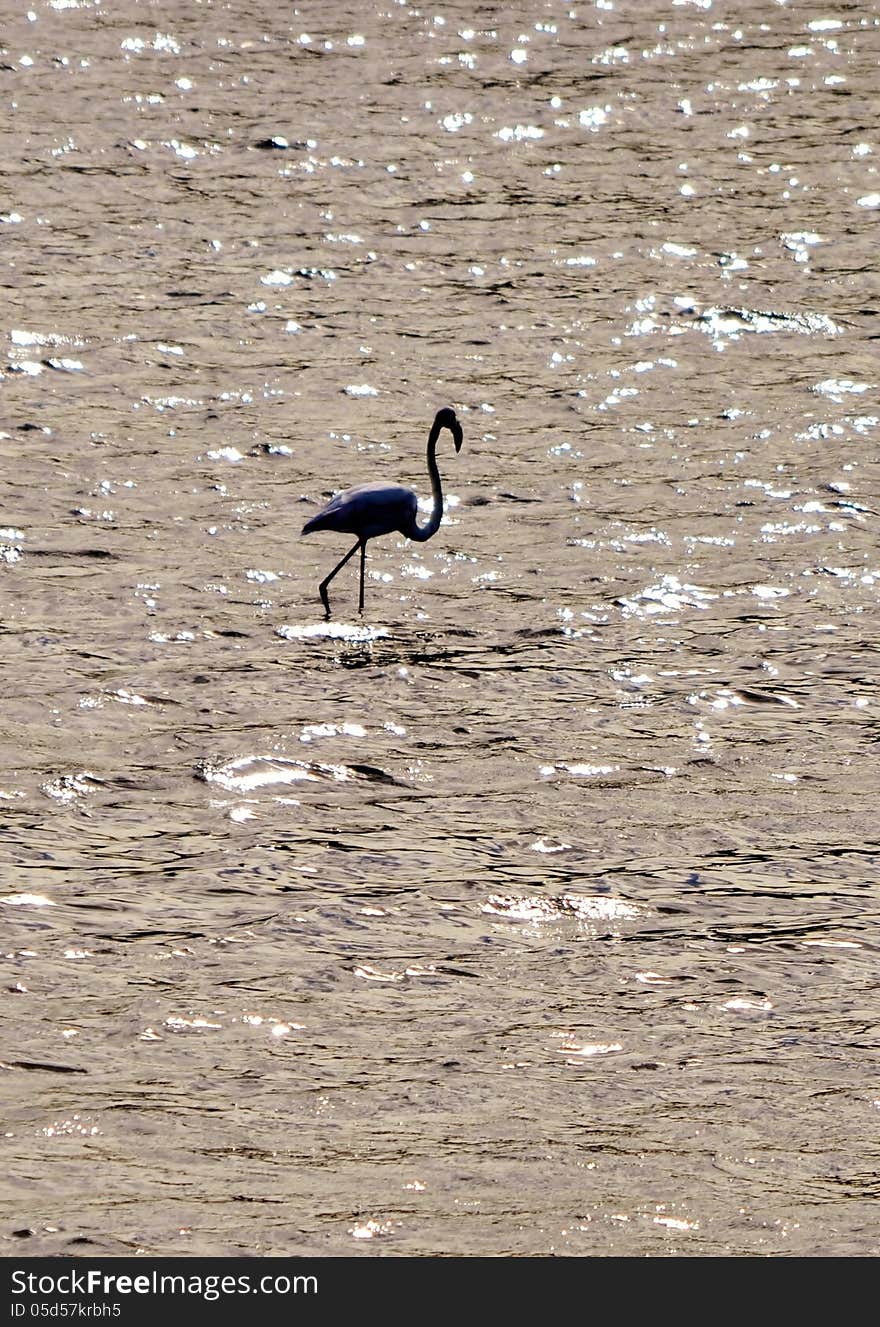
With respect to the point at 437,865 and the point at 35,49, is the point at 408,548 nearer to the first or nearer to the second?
the point at 437,865

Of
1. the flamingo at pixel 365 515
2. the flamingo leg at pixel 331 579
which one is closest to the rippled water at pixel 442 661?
the flamingo leg at pixel 331 579

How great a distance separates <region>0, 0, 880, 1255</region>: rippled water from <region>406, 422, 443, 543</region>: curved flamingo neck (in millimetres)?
198

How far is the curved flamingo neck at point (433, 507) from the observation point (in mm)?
10172

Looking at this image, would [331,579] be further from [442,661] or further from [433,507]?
[442,661]

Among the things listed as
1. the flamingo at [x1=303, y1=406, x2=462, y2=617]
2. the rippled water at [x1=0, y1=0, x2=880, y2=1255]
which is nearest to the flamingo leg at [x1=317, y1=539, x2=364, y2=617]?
the flamingo at [x1=303, y1=406, x2=462, y2=617]

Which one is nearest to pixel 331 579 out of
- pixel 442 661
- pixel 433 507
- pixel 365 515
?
pixel 365 515

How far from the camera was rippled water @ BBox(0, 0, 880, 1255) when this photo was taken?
591 cm

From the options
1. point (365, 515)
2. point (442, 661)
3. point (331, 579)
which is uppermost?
point (365, 515)

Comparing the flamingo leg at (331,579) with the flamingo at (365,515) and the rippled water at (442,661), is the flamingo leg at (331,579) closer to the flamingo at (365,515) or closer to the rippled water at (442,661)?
the flamingo at (365,515)

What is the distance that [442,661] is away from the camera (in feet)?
30.3

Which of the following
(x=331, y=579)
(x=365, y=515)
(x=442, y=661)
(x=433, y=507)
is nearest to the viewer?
(x=442, y=661)

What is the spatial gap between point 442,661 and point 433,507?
4.23 ft
